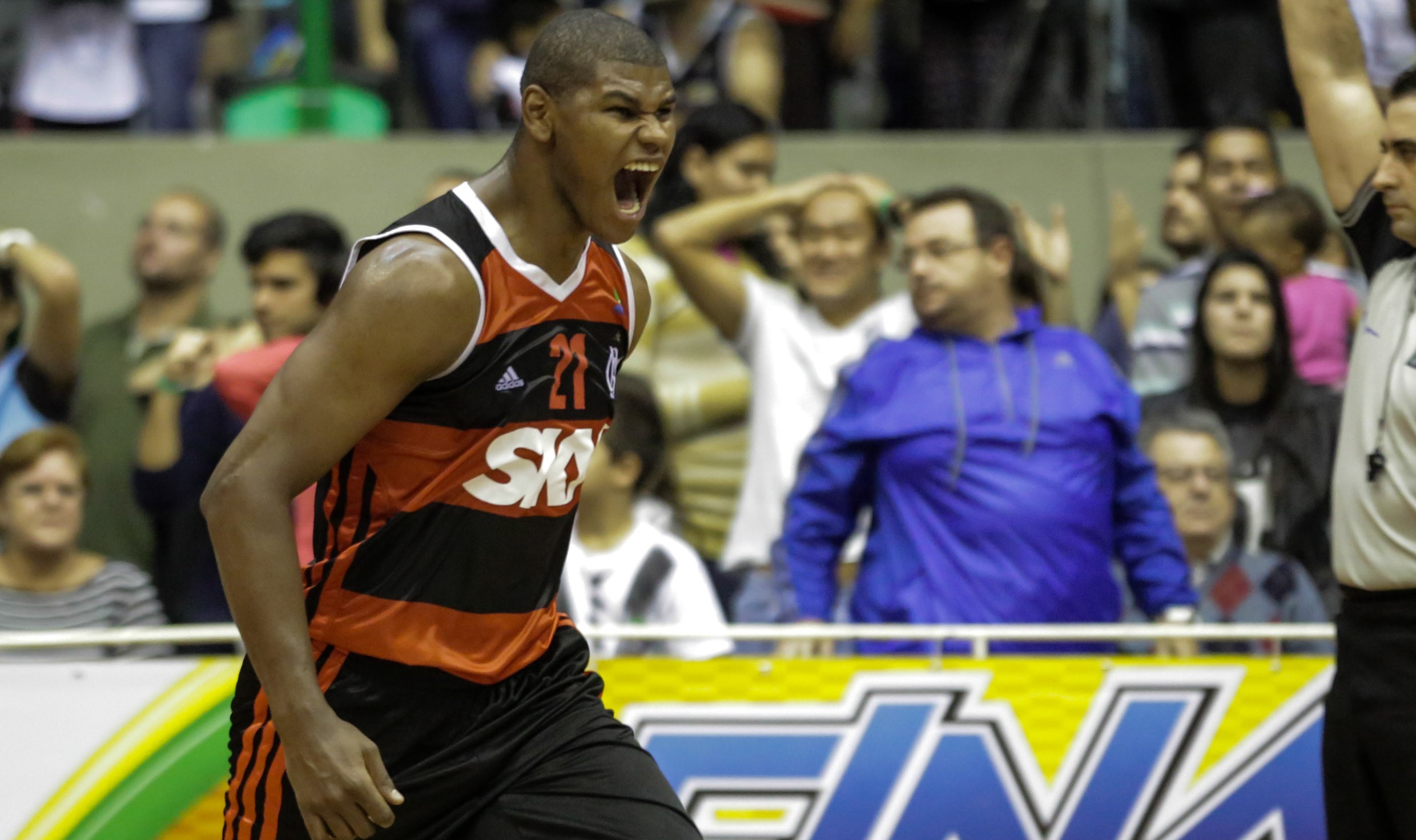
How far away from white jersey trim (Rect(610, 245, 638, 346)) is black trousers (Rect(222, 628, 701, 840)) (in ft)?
2.06

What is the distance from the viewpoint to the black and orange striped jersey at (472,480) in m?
2.94

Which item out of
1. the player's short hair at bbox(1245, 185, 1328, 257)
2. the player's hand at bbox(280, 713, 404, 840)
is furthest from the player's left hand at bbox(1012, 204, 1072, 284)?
the player's hand at bbox(280, 713, 404, 840)

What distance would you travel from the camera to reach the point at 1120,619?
15.8 feet

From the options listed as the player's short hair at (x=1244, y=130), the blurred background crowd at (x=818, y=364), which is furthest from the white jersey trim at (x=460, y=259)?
the player's short hair at (x=1244, y=130)

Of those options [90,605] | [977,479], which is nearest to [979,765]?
[977,479]

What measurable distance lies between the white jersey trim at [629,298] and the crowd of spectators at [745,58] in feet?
13.2

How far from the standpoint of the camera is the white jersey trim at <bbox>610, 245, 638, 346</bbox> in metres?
3.25

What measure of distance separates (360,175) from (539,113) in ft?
17.1

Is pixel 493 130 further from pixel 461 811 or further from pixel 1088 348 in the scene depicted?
pixel 461 811

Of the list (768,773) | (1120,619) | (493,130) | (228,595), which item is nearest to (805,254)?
(1120,619)

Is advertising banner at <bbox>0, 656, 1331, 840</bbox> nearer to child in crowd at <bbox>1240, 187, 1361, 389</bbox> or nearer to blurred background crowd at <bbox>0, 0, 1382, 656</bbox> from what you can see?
blurred background crowd at <bbox>0, 0, 1382, 656</bbox>

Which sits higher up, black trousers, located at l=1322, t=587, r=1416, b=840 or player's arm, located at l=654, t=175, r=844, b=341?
player's arm, located at l=654, t=175, r=844, b=341

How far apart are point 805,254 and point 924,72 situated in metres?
2.87

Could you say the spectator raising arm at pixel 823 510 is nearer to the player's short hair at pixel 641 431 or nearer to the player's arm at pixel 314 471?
the player's short hair at pixel 641 431
